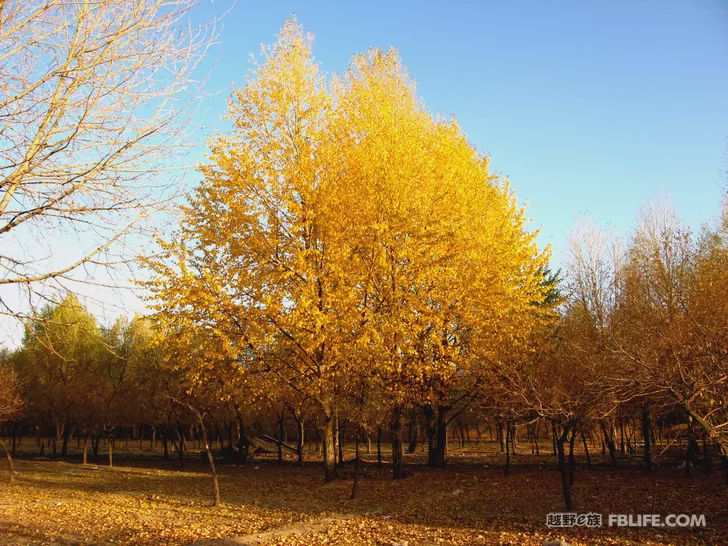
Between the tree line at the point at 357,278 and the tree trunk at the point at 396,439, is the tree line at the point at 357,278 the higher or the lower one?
the higher one

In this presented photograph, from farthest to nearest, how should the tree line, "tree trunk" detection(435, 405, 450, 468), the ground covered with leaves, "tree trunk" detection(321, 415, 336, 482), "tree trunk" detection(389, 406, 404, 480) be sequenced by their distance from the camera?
"tree trunk" detection(435, 405, 450, 468) → "tree trunk" detection(389, 406, 404, 480) → "tree trunk" detection(321, 415, 336, 482) → the tree line → the ground covered with leaves

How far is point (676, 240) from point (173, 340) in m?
18.8

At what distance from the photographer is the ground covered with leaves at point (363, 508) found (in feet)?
29.3

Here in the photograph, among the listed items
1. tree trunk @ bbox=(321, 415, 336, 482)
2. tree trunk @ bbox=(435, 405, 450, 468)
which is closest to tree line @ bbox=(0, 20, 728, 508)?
tree trunk @ bbox=(321, 415, 336, 482)

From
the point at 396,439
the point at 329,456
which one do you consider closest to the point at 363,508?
the point at 329,456

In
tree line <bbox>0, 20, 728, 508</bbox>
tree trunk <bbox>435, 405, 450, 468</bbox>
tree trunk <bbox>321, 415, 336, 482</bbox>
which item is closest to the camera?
tree line <bbox>0, 20, 728, 508</bbox>

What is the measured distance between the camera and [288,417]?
33.6 meters

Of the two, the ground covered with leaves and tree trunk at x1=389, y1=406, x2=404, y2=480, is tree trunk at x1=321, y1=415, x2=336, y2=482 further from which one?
tree trunk at x1=389, y1=406, x2=404, y2=480

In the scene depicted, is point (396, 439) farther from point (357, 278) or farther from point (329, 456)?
point (357, 278)

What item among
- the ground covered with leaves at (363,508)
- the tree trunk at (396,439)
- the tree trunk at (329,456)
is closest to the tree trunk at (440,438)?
the ground covered with leaves at (363,508)

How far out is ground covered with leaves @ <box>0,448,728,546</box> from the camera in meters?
8.94

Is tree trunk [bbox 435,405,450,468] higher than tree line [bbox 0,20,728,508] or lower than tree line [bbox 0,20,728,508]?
lower

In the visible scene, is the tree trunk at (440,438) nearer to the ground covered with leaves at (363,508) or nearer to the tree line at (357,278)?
the ground covered with leaves at (363,508)

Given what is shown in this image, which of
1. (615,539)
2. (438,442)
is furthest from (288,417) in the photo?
(615,539)
